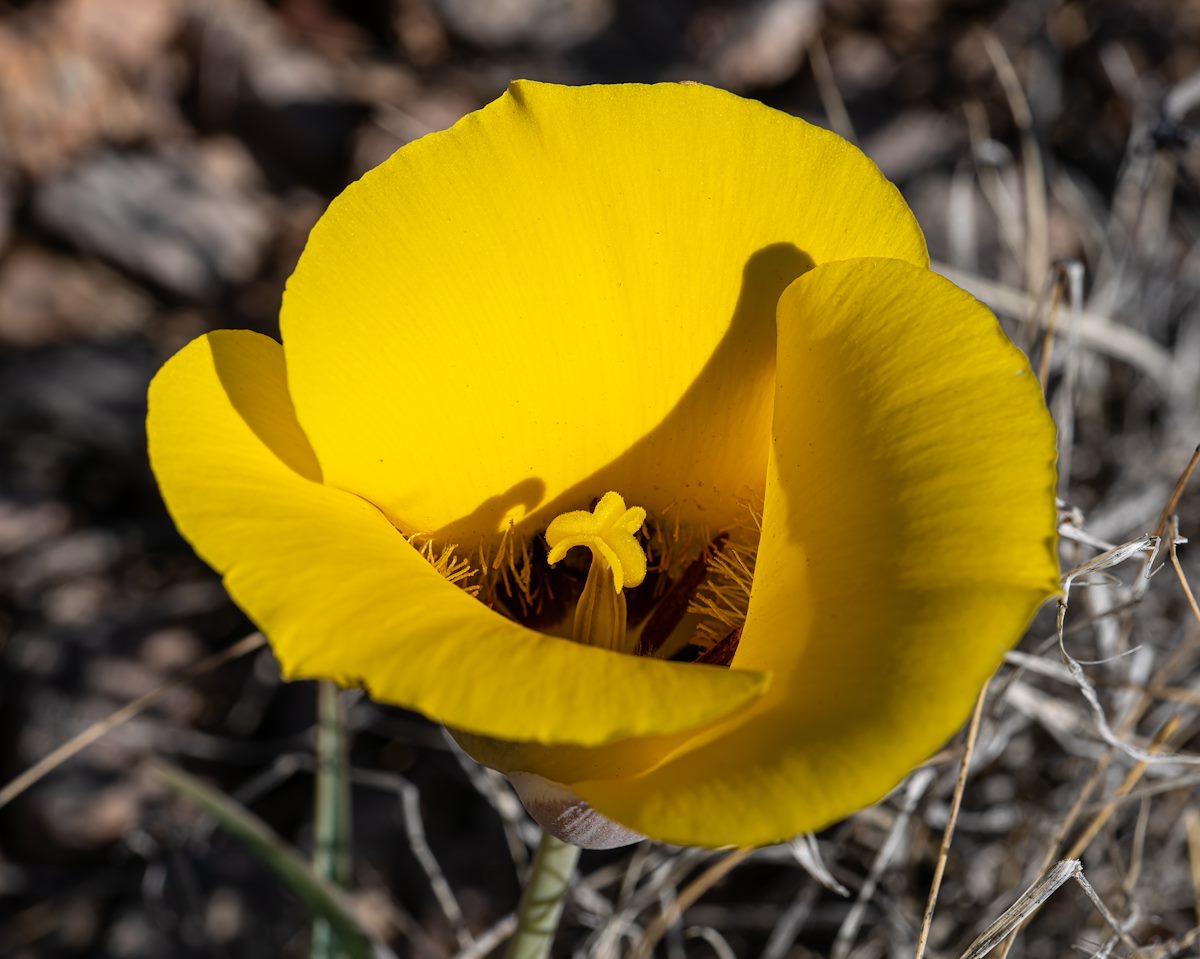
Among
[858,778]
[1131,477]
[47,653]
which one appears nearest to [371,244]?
[858,778]

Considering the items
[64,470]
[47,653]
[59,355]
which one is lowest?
[47,653]

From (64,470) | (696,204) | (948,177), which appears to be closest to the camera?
(696,204)

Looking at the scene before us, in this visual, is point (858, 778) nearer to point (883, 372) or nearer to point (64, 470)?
point (883, 372)

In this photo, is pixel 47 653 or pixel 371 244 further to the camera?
pixel 47 653

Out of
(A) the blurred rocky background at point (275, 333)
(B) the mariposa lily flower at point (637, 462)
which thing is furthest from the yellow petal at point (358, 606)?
(A) the blurred rocky background at point (275, 333)

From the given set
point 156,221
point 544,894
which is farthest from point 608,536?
point 156,221

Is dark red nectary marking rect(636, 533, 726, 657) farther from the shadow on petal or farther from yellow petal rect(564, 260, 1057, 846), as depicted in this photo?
yellow petal rect(564, 260, 1057, 846)

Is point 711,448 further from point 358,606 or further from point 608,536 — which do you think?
point 358,606
